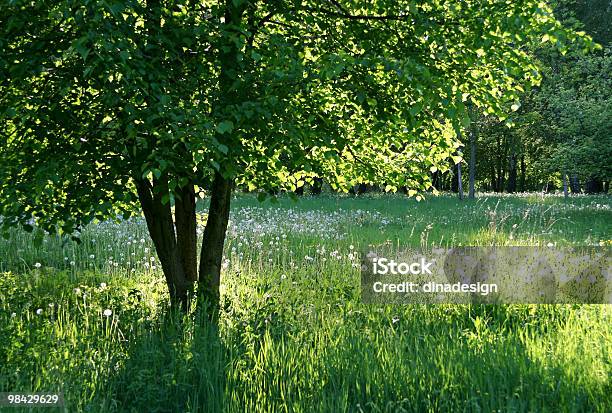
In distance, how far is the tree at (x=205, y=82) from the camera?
15.1 ft

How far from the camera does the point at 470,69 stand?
18.9ft

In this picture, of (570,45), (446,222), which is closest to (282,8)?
(570,45)

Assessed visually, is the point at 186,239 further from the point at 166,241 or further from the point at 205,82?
the point at 205,82

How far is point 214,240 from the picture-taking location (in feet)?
21.9

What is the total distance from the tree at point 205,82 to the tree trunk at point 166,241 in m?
0.26

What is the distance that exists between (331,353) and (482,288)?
9.55 feet

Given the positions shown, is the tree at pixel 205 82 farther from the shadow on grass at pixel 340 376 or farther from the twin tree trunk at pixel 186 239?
the shadow on grass at pixel 340 376

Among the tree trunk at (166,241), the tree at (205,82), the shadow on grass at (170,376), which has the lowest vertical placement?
the shadow on grass at (170,376)

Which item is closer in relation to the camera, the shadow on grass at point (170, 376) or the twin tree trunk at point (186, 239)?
the shadow on grass at point (170, 376)

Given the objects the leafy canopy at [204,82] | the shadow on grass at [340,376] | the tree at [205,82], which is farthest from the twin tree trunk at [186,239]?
the shadow on grass at [340,376]

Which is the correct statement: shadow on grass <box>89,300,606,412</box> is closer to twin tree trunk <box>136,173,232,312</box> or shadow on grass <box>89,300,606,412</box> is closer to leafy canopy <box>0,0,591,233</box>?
twin tree trunk <box>136,173,232,312</box>

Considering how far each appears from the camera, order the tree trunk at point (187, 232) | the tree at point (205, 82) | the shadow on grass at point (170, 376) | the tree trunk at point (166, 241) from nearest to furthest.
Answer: the shadow on grass at point (170, 376) → the tree at point (205, 82) → the tree trunk at point (166, 241) → the tree trunk at point (187, 232)

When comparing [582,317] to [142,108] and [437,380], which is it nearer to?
[437,380]

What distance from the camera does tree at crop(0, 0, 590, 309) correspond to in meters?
4.62
